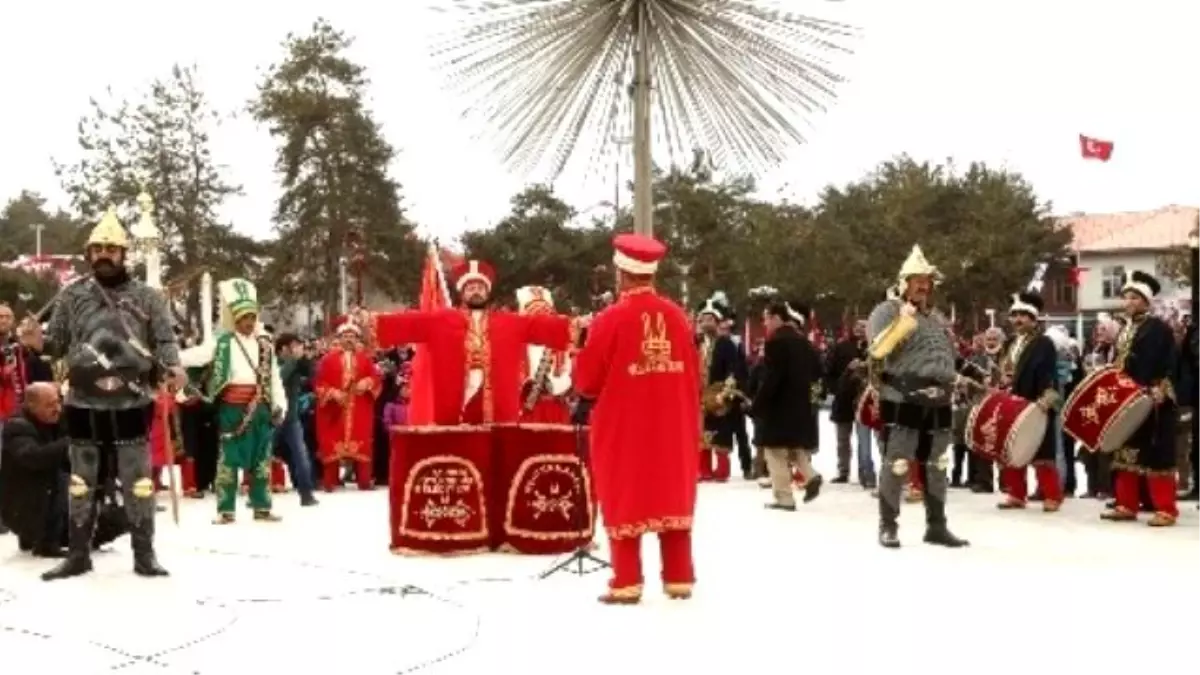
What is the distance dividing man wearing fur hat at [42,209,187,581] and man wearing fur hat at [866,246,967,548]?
12.4 ft

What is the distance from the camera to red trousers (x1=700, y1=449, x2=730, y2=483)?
1316 centimetres

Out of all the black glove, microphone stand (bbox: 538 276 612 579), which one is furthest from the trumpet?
the black glove

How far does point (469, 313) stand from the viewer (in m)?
8.26

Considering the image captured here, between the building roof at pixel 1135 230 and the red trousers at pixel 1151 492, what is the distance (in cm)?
4997

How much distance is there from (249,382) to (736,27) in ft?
17.1

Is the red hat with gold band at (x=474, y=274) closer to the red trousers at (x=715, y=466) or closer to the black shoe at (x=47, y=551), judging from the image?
Answer: the black shoe at (x=47, y=551)

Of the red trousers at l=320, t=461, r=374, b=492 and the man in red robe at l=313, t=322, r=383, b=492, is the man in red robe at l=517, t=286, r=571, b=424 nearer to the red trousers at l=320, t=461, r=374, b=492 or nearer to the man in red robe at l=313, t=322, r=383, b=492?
the man in red robe at l=313, t=322, r=383, b=492

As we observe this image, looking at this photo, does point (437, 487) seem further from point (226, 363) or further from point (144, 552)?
point (226, 363)

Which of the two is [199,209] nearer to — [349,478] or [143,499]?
[349,478]

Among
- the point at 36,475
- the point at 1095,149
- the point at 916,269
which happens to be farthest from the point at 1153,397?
the point at 1095,149

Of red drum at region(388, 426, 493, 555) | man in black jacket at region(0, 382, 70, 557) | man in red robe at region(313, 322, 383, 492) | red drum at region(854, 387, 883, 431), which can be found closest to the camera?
red drum at region(388, 426, 493, 555)

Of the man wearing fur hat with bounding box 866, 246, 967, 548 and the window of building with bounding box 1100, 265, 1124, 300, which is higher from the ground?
the window of building with bounding box 1100, 265, 1124, 300

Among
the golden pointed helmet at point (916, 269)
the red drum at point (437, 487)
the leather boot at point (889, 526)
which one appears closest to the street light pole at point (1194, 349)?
the golden pointed helmet at point (916, 269)

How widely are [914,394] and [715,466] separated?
5.08m
